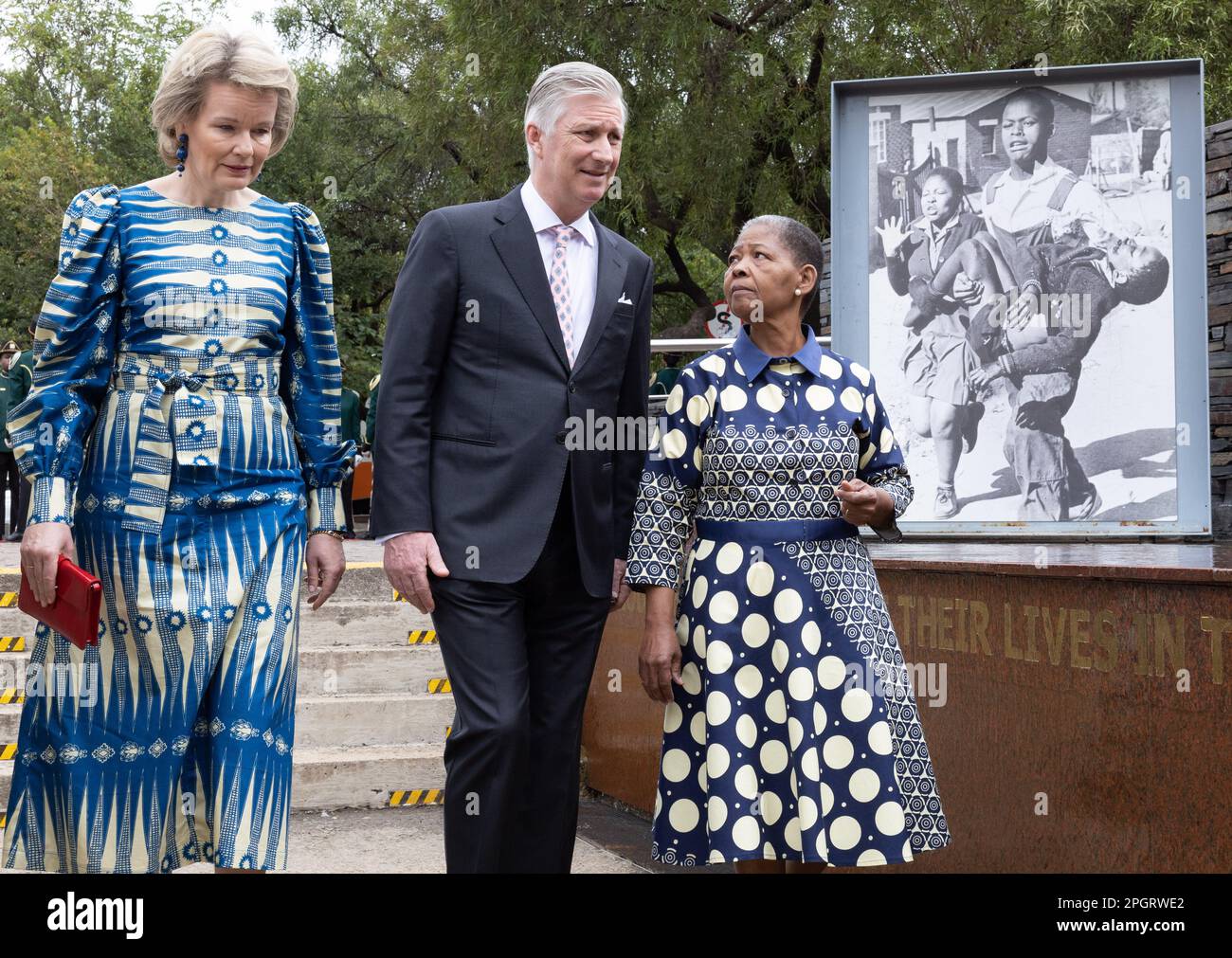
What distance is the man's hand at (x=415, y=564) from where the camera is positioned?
10.6ft

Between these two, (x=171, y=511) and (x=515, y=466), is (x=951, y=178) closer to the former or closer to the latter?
(x=515, y=466)

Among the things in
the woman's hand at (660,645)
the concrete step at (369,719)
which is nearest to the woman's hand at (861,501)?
the woman's hand at (660,645)

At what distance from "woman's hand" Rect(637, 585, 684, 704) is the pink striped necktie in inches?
23.7

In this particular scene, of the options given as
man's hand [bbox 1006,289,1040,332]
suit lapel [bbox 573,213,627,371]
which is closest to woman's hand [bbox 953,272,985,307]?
man's hand [bbox 1006,289,1040,332]

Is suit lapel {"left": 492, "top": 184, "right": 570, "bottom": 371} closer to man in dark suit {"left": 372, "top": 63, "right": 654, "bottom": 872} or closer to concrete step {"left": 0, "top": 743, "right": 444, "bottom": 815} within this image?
man in dark suit {"left": 372, "top": 63, "right": 654, "bottom": 872}

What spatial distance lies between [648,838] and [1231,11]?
34.8 ft

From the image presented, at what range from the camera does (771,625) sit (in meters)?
3.46

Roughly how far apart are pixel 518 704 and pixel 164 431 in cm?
94

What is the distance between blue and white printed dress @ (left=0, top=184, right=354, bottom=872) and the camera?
306 cm

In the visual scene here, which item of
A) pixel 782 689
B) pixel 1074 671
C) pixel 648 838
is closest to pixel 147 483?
pixel 782 689

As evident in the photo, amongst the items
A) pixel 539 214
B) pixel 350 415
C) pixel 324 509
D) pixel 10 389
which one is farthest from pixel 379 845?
pixel 350 415

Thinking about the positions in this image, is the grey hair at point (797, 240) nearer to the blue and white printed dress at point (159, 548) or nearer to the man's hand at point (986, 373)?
the blue and white printed dress at point (159, 548)

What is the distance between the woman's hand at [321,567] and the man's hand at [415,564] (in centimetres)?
16
